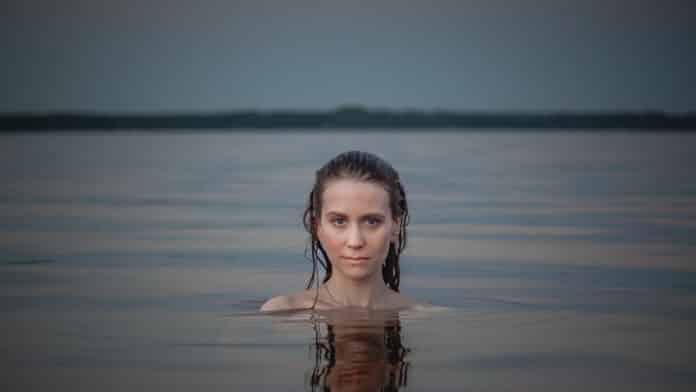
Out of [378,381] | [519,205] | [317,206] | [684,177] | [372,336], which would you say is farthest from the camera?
[684,177]

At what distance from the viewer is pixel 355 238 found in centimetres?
805

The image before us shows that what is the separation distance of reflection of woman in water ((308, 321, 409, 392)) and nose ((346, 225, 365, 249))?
1.61ft

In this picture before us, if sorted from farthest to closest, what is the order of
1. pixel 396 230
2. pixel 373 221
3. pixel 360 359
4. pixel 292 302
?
pixel 292 302
pixel 396 230
pixel 373 221
pixel 360 359

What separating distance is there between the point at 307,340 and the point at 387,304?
3.26 ft

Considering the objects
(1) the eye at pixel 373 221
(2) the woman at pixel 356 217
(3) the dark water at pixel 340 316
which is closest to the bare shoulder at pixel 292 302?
(3) the dark water at pixel 340 316

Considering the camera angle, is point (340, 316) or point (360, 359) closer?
point (360, 359)

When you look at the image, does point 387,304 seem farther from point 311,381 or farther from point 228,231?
point 228,231

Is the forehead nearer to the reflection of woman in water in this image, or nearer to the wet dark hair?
the wet dark hair

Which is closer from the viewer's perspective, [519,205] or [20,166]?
[519,205]

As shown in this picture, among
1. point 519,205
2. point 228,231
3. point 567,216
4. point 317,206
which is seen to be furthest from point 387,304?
point 519,205

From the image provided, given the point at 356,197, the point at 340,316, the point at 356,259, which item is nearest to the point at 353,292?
the point at 340,316

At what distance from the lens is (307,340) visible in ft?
25.8

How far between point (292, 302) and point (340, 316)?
24.3 inches

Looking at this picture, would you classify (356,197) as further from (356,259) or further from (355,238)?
(356,259)
